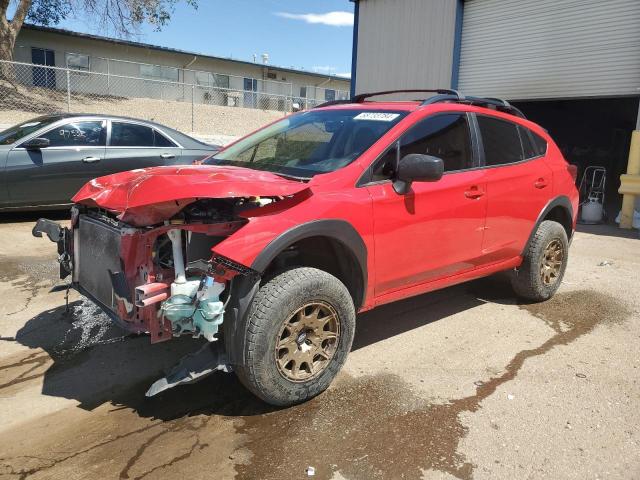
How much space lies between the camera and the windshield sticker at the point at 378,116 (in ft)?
12.5

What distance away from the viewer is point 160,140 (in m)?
8.20

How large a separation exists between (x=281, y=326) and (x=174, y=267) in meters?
0.66

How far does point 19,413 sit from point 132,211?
137cm

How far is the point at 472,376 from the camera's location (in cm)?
363

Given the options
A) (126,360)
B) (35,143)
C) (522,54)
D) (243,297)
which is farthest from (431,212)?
(522,54)

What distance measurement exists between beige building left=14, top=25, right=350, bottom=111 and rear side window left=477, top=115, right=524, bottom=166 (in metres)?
18.3

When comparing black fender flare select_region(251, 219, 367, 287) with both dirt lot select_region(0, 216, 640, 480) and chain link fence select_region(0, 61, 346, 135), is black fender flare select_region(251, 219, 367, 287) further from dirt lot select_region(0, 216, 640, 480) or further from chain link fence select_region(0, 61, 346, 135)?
chain link fence select_region(0, 61, 346, 135)

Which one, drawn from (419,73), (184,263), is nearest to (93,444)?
(184,263)

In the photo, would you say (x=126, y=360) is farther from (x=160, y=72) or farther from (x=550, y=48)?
(x=160, y=72)

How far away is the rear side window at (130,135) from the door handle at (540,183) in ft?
18.7

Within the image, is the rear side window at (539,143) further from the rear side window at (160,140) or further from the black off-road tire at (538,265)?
the rear side window at (160,140)

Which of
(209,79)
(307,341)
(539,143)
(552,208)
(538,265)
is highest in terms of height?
(209,79)

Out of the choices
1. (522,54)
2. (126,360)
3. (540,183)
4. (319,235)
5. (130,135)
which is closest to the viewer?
(319,235)

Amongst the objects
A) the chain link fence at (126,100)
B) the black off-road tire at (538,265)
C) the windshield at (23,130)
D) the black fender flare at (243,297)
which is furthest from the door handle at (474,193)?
the chain link fence at (126,100)
